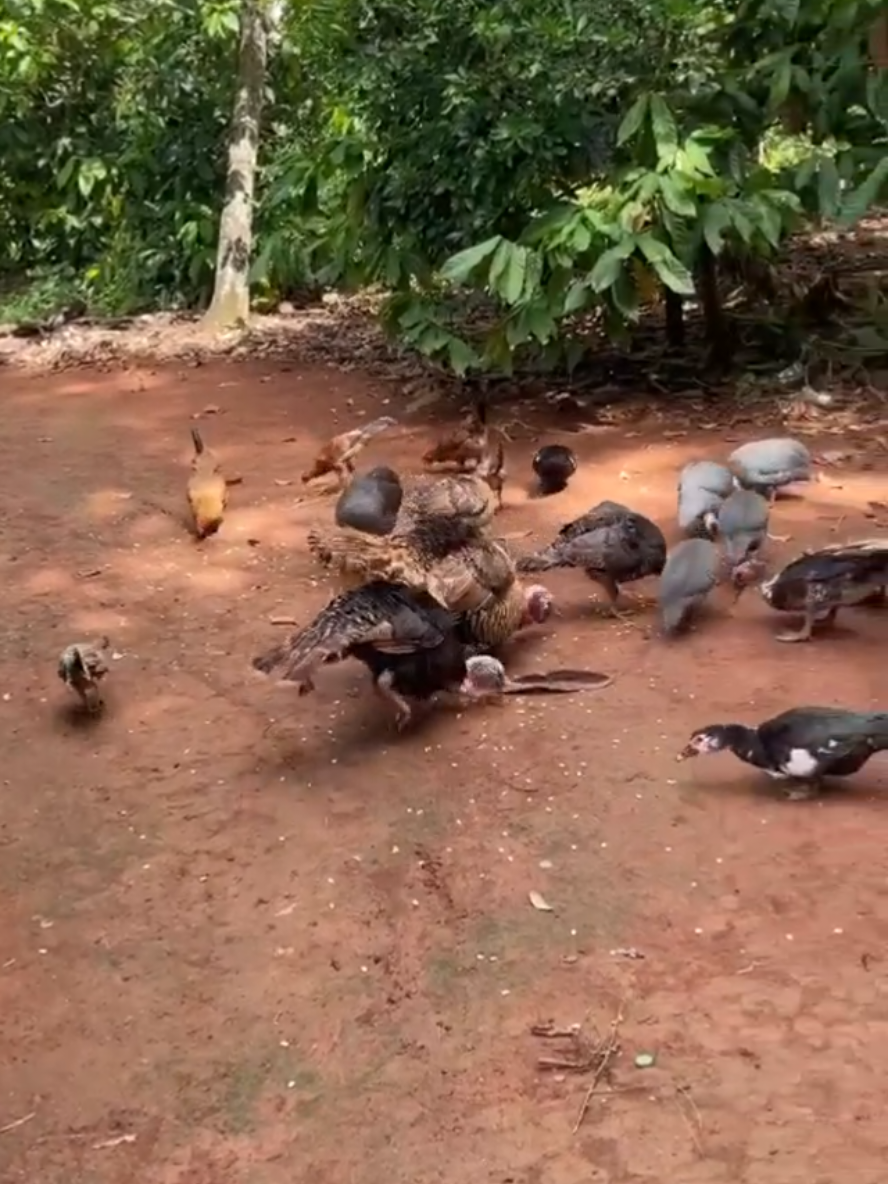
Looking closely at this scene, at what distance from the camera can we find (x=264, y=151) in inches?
483

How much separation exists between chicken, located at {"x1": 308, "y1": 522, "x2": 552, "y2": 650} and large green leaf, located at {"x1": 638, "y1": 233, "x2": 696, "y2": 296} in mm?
2668

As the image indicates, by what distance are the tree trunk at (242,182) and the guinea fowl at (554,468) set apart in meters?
5.22

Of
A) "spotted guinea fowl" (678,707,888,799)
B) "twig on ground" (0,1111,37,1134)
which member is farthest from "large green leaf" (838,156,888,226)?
"twig on ground" (0,1111,37,1134)

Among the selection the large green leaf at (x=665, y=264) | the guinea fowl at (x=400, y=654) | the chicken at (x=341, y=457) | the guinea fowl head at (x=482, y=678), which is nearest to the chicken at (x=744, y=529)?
the guinea fowl at (x=400, y=654)

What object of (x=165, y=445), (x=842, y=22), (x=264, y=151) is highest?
(x=842, y=22)

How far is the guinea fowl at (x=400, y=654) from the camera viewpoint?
4211mm

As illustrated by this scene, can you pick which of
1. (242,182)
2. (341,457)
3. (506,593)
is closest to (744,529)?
(506,593)

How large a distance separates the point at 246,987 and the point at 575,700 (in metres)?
1.62

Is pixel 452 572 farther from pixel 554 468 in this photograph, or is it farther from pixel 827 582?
pixel 554 468

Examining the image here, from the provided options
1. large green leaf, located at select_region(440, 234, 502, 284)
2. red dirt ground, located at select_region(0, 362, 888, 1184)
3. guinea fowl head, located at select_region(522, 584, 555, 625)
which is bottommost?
red dirt ground, located at select_region(0, 362, 888, 1184)

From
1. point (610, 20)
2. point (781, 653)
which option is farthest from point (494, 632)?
point (610, 20)

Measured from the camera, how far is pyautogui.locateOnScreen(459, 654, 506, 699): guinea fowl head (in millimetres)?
4570

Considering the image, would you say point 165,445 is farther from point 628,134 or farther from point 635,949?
point 635,949

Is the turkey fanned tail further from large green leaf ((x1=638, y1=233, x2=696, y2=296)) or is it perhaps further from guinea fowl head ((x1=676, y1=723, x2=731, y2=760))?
large green leaf ((x1=638, y1=233, x2=696, y2=296))
